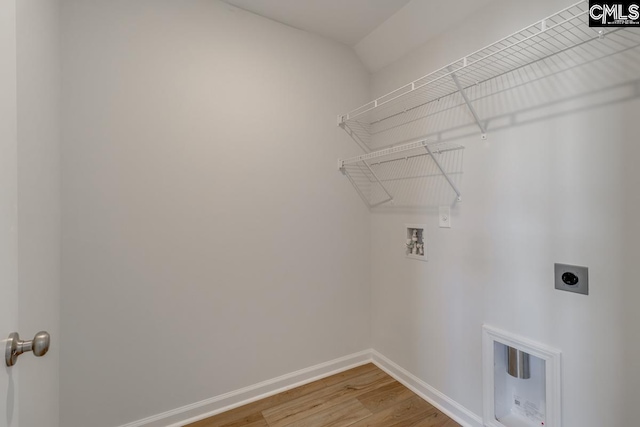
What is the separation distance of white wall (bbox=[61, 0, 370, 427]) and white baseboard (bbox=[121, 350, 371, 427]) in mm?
45

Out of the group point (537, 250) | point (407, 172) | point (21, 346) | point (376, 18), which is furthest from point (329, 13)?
point (21, 346)

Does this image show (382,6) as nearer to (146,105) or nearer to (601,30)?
(601,30)

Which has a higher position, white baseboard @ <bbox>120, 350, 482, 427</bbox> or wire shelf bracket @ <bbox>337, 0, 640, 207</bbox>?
wire shelf bracket @ <bbox>337, 0, 640, 207</bbox>

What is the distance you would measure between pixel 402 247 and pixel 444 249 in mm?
352

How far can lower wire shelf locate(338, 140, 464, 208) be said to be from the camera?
168cm

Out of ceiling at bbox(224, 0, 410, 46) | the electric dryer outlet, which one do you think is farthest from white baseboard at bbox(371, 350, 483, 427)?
ceiling at bbox(224, 0, 410, 46)

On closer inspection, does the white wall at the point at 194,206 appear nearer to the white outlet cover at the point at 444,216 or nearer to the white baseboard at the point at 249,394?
the white baseboard at the point at 249,394

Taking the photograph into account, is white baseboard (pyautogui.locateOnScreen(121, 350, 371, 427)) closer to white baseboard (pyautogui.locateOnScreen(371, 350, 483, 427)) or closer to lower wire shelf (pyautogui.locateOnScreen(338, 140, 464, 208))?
white baseboard (pyautogui.locateOnScreen(371, 350, 483, 427))

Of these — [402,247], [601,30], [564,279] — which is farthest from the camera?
[402,247]

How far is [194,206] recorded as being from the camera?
1.67 m

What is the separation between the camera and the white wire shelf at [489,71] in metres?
1.11

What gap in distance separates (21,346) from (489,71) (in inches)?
83.7

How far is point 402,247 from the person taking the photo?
2.05 meters

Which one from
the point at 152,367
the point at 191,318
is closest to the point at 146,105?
the point at 191,318
